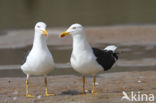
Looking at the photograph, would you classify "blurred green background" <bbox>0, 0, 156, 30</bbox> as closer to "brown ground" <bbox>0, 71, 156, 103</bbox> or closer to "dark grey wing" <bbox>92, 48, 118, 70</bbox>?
"brown ground" <bbox>0, 71, 156, 103</bbox>

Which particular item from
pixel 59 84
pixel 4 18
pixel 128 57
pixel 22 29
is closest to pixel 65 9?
pixel 4 18

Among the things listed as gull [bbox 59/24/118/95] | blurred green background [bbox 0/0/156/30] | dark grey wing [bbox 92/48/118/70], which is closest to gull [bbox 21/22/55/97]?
gull [bbox 59/24/118/95]

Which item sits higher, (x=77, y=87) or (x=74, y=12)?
(x=74, y=12)

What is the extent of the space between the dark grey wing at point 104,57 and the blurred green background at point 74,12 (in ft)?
51.4

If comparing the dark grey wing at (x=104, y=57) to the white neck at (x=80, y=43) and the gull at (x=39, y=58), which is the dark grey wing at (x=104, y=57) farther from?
the gull at (x=39, y=58)

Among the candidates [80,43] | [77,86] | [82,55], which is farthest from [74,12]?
[82,55]

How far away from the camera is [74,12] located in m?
33.1

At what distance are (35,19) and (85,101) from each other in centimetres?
2066

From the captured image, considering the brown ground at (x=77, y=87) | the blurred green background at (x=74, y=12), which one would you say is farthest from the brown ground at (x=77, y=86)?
the blurred green background at (x=74, y=12)

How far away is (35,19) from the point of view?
29.5 meters

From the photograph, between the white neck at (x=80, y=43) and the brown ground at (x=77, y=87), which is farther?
the white neck at (x=80, y=43)

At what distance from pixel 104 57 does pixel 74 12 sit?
74.9ft

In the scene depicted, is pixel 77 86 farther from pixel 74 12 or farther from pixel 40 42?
pixel 74 12

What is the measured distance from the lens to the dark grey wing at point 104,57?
1020cm
